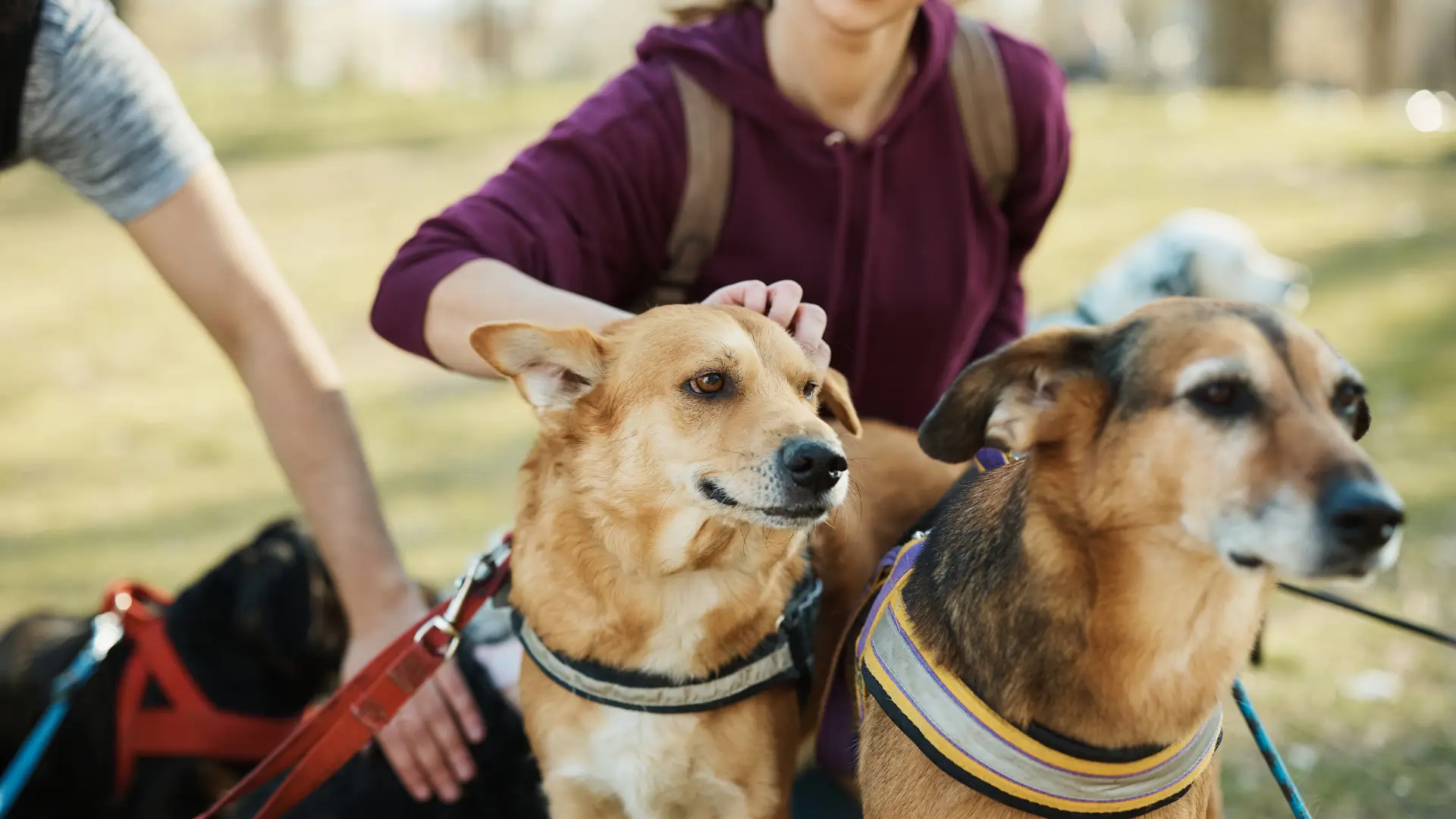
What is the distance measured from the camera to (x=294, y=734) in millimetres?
2748

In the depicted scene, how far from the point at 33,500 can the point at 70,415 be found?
2163mm

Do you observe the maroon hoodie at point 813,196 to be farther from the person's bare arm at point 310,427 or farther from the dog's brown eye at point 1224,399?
the dog's brown eye at point 1224,399

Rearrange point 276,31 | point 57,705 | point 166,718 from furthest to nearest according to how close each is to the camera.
A: point 276,31, point 166,718, point 57,705

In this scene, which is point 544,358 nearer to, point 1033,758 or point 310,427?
point 310,427

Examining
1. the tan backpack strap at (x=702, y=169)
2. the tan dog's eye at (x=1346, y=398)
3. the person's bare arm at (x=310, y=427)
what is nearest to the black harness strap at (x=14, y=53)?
the person's bare arm at (x=310, y=427)

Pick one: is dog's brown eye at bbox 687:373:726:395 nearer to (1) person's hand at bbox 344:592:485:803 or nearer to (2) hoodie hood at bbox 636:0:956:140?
(2) hoodie hood at bbox 636:0:956:140

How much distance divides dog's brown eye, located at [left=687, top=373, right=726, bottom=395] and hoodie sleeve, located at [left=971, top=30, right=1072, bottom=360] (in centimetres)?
94

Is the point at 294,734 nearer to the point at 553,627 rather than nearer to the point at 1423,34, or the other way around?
the point at 553,627

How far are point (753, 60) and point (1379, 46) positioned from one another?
18745mm

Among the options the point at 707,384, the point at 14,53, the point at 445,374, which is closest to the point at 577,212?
the point at 707,384

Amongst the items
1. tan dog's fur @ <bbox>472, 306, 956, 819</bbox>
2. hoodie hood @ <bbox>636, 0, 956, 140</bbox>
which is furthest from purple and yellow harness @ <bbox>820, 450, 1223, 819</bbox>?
hoodie hood @ <bbox>636, 0, 956, 140</bbox>

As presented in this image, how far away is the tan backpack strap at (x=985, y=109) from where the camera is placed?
3027 millimetres

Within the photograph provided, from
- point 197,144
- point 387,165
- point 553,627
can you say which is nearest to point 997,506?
point 553,627

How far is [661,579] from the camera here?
248cm
